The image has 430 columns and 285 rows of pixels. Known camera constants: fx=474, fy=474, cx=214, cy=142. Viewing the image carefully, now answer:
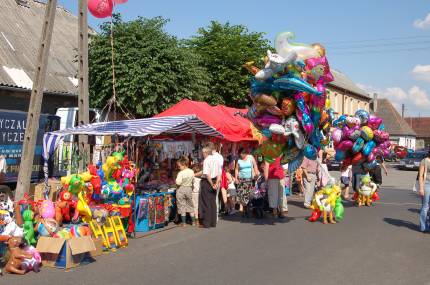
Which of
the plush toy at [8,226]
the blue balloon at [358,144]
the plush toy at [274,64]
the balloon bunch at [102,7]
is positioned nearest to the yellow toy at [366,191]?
the blue balloon at [358,144]

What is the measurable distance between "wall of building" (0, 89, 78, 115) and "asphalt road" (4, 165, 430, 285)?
1147cm

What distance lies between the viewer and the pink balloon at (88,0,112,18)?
10.7m

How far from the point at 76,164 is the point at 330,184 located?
230 inches

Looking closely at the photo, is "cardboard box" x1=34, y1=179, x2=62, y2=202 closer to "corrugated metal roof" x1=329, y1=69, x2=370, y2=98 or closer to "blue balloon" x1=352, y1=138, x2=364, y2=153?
"blue balloon" x1=352, y1=138, x2=364, y2=153

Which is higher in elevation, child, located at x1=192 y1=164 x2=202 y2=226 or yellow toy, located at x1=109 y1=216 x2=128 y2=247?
child, located at x1=192 y1=164 x2=202 y2=226

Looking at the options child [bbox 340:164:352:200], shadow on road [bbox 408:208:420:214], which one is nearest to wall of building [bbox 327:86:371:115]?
child [bbox 340:164:352:200]

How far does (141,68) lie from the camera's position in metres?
19.2

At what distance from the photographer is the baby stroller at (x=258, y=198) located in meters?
11.3

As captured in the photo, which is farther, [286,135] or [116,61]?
[116,61]

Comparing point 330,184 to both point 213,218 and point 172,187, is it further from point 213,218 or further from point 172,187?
point 172,187

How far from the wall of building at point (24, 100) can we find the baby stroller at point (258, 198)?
10083 millimetres

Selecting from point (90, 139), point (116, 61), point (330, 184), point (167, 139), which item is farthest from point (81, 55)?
point (116, 61)

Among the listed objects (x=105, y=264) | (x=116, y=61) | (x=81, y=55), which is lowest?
(x=105, y=264)

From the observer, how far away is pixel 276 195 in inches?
439
